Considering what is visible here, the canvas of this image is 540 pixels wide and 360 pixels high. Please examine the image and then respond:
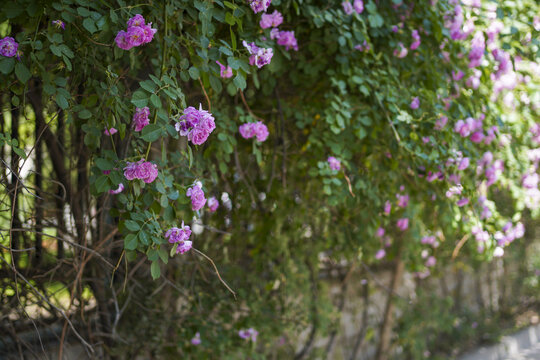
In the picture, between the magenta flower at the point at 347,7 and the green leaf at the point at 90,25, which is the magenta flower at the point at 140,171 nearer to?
the green leaf at the point at 90,25

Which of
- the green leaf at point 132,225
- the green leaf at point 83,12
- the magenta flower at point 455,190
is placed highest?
the green leaf at point 83,12

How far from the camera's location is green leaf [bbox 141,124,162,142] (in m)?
1.27

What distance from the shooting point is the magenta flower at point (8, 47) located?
1.31 metres

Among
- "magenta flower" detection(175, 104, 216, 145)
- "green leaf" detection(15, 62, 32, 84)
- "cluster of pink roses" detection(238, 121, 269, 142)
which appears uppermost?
"green leaf" detection(15, 62, 32, 84)

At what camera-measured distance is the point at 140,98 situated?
50.9 inches

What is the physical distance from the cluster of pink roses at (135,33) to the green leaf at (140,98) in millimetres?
142

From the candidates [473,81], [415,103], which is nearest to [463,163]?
[415,103]

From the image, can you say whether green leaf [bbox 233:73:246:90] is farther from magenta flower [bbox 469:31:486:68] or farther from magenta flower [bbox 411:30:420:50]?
magenta flower [bbox 469:31:486:68]

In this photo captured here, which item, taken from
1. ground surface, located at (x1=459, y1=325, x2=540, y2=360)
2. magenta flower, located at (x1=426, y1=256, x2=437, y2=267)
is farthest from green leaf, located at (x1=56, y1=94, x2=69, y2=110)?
ground surface, located at (x1=459, y1=325, x2=540, y2=360)

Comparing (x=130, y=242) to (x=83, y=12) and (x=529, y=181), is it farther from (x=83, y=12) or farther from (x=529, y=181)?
(x=529, y=181)

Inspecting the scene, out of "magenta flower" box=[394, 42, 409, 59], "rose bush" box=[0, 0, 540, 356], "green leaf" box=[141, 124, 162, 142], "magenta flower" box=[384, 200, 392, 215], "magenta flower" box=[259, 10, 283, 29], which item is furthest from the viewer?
"magenta flower" box=[384, 200, 392, 215]

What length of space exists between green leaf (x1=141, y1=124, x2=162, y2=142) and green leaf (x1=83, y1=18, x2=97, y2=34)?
1.01 feet

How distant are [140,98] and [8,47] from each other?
38 centimetres

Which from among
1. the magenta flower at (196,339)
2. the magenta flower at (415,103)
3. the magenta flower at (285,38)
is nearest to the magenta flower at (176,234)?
the magenta flower at (285,38)
